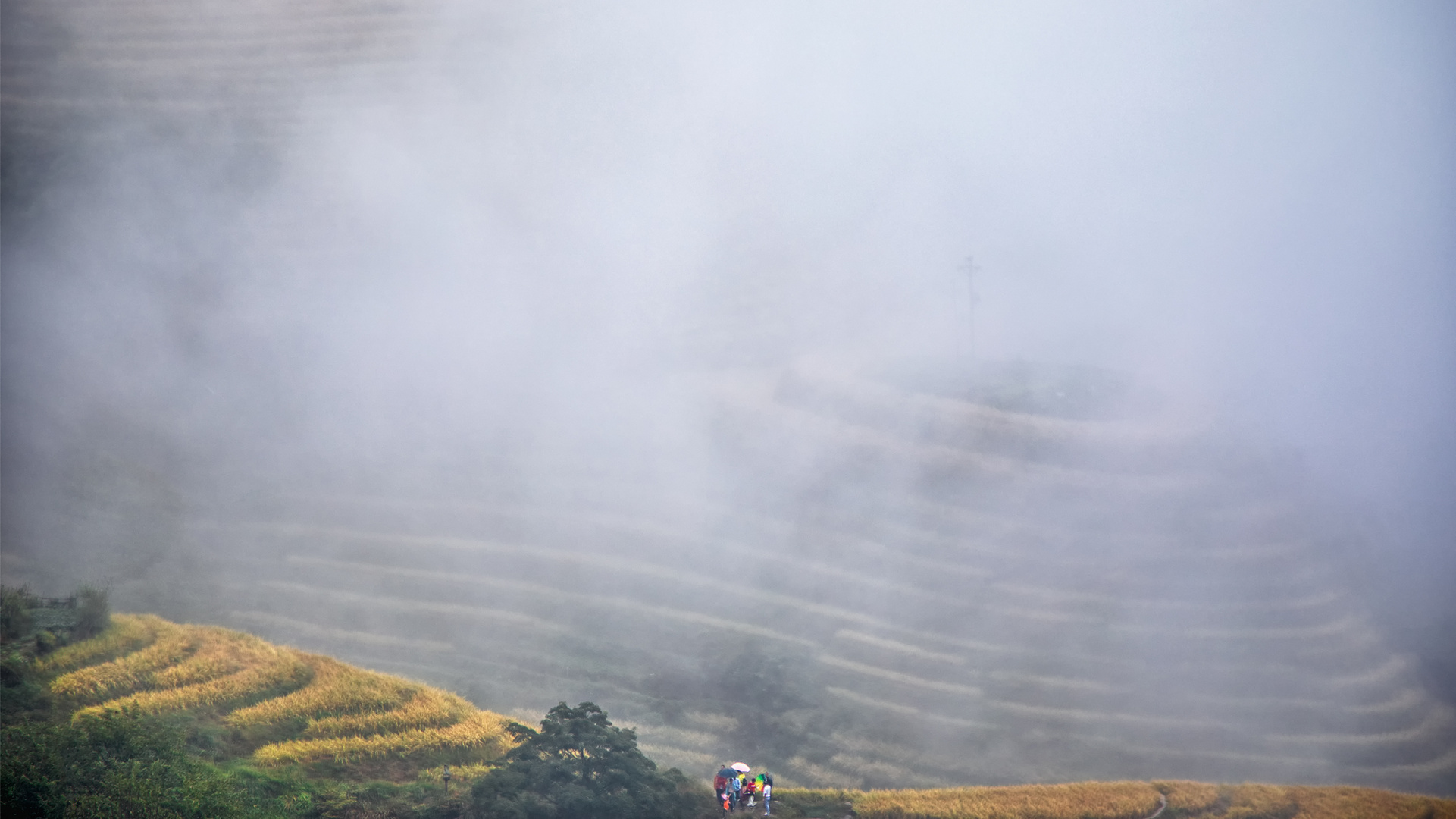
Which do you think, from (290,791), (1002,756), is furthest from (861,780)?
(290,791)

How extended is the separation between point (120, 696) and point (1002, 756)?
332 inches


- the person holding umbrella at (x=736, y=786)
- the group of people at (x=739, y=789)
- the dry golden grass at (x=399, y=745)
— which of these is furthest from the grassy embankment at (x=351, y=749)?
the person holding umbrella at (x=736, y=786)

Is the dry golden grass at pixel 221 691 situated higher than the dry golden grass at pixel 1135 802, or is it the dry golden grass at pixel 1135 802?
the dry golden grass at pixel 221 691

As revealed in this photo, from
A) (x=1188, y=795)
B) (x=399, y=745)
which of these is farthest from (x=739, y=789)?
(x=1188, y=795)

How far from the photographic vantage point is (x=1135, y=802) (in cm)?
817

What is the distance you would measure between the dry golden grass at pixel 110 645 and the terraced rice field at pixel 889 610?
153cm

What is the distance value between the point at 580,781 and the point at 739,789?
125 cm

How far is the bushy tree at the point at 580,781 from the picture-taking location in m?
6.90

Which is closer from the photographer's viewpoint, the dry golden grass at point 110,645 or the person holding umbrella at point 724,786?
the person holding umbrella at point 724,786

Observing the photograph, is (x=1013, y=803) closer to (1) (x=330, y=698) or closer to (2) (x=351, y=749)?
(2) (x=351, y=749)

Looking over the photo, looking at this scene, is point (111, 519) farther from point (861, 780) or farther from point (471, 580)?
point (861, 780)

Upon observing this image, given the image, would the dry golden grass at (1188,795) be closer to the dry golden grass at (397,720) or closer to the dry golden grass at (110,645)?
the dry golden grass at (397,720)

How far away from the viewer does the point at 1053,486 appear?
1452 cm

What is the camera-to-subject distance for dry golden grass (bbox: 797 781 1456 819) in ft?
25.8
